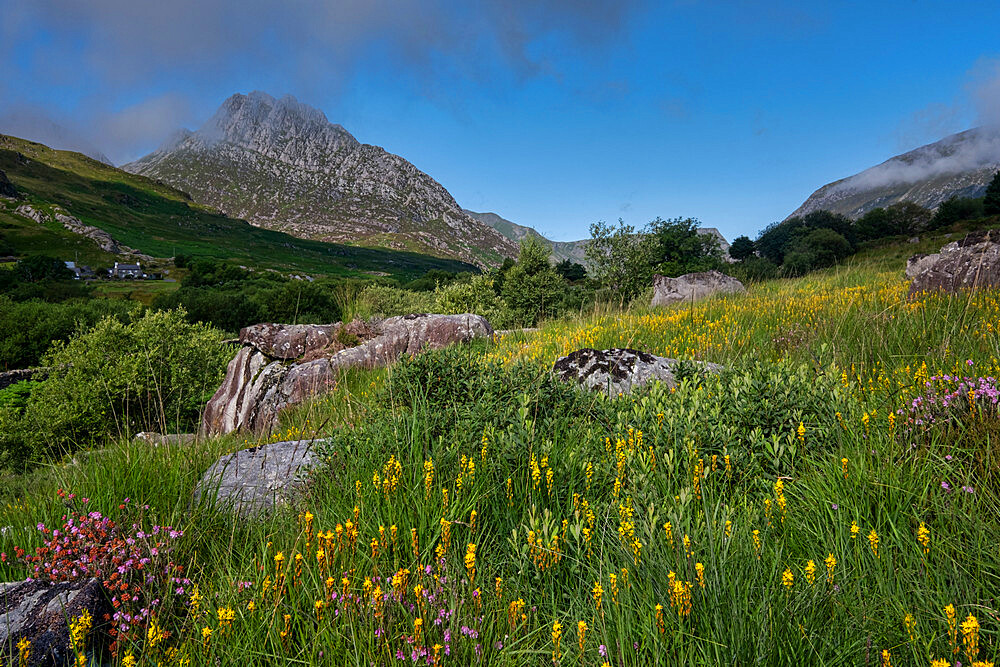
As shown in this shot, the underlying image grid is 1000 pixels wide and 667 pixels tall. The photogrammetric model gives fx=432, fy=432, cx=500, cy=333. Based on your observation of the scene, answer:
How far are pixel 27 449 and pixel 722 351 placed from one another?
75.6ft

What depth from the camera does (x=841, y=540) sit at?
1.92m

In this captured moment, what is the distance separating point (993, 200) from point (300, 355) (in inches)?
3499

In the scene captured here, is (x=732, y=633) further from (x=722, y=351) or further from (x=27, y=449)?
(x=27, y=449)

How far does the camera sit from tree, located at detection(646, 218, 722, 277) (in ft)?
149

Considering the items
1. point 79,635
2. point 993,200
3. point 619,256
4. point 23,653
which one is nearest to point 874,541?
point 79,635

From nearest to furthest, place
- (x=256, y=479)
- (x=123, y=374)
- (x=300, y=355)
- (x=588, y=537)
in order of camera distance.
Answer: (x=588, y=537) → (x=256, y=479) → (x=300, y=355) → (x=123, y=374)

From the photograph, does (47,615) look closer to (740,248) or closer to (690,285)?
(690,285)

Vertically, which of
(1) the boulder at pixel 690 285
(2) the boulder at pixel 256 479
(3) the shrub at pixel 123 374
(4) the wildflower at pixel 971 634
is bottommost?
(3) the shrub at pixel 123 374

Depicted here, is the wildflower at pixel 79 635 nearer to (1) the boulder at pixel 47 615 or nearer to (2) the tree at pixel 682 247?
(1) the boulder at pixel 47 615

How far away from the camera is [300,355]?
1263 centimetres

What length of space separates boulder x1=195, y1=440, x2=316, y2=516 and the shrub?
1247 cm

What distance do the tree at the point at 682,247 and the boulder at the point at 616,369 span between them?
42151mm

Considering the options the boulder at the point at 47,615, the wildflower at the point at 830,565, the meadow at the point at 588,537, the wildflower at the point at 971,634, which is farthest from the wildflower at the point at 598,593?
the boulder at the point at 47,615

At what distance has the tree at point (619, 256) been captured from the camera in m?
35.5
